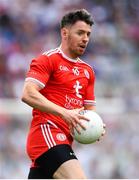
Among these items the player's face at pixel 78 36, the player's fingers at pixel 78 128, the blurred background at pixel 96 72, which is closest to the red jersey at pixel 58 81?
the player's face at pixel 78 36

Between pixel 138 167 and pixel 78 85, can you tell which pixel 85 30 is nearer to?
pixel 78 85

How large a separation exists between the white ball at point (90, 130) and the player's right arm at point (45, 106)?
0.22 m

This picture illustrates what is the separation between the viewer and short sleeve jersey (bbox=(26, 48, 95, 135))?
6.35 m

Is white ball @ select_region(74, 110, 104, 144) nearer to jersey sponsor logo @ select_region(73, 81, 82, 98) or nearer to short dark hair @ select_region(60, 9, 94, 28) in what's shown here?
jersey sponsor logo @ select_region(73, 81, 82, 98)

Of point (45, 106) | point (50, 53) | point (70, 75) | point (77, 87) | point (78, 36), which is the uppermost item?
point (78, 36)

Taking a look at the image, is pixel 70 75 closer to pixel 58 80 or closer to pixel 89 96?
pixel 58 80

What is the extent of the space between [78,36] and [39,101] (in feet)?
2.71

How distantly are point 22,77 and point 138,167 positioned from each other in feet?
9.43

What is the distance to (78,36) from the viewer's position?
6.59 m

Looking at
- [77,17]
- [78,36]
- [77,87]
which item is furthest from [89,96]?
[77,17]

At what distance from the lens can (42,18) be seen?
15398 millimetres

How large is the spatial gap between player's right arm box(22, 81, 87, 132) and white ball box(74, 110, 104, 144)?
22 centimetres

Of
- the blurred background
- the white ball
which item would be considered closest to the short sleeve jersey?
the white ball

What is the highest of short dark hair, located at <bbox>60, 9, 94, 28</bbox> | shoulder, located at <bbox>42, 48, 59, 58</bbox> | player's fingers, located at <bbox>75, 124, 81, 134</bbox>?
short dark hair, located at <bbox>60, 9, 94, 28</bbox>
